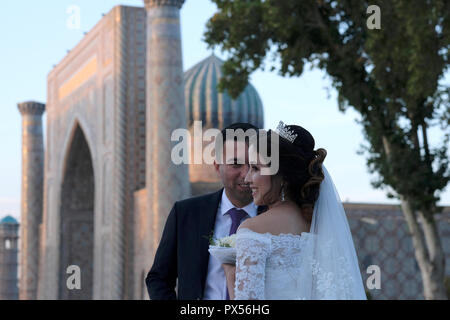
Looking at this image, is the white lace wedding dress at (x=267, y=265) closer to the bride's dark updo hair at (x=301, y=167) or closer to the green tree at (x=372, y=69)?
the bride's dark updo hair at (x=301, y=167)

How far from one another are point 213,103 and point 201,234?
63.7 ft

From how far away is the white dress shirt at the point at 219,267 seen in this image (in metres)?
3.22

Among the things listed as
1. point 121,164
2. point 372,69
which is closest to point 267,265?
point 372,69

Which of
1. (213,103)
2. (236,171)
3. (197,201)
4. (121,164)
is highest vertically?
(213,103)

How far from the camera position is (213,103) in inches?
891

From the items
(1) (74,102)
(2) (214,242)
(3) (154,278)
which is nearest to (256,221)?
(2) (214,242)

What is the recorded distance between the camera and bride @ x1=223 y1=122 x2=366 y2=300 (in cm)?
242

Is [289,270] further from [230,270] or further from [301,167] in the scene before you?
[301,167]

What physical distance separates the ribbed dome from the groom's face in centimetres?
1874

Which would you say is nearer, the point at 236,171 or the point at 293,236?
the point at 293,236

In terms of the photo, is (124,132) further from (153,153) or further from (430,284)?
(430,284)

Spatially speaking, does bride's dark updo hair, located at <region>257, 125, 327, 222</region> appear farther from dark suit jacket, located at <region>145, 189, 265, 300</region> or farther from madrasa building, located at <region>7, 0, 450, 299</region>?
madrasa building, located at <region>7, 0, 450, 299</region>

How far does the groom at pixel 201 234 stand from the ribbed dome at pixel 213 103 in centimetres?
1868

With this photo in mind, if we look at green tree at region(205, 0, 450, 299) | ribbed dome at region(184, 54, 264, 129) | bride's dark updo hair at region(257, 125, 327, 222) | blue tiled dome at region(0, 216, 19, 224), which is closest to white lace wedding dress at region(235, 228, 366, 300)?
bride's dark updo hair at region(257, 125, 327, 222)
